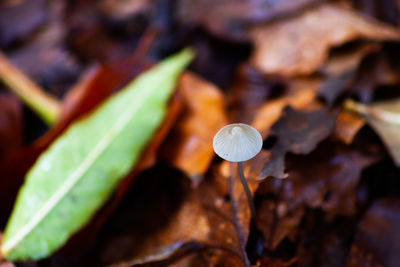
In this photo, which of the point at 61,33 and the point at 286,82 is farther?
the point at 61,33

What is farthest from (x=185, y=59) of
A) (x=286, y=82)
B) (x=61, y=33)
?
(x=61, y=33)

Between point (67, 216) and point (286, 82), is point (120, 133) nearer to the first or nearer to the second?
point (67, 216)

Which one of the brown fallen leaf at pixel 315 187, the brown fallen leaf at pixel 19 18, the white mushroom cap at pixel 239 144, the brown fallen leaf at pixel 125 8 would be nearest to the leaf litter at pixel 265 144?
the brown fallen leaf at pixel 315 187

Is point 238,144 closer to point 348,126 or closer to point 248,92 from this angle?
point 348,126

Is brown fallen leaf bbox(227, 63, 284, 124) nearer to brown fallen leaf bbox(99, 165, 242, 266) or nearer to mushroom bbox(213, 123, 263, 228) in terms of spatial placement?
brown fallen leaf bbox(99, 165, 242, 266)

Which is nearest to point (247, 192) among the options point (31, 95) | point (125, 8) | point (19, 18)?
point (31, 95)
